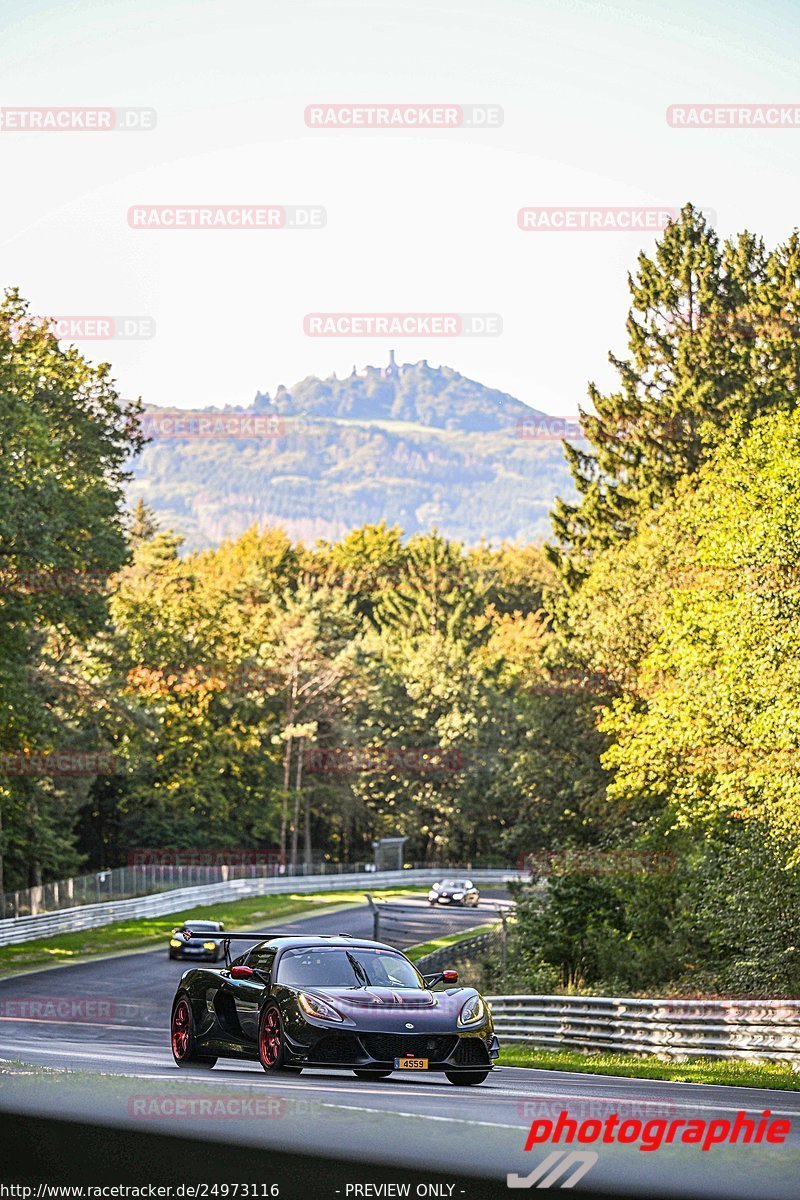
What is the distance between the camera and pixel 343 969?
12.9 m

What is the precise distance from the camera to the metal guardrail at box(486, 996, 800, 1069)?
834 inches

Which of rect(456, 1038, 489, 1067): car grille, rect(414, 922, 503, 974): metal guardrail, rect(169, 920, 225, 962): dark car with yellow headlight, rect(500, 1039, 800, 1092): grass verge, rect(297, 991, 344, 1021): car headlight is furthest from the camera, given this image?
rect(169, 920, 225, 962): dark car with yellow headlight

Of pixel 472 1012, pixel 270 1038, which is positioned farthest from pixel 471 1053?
pixel 270 1038

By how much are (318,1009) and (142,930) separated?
153 feet

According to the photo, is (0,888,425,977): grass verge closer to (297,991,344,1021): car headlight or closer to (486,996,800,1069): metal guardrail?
(486,996,800,1069): metal guardrail

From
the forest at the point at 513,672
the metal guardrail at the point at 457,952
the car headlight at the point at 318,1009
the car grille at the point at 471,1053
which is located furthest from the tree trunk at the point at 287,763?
the car headlight at the point at 318,1009

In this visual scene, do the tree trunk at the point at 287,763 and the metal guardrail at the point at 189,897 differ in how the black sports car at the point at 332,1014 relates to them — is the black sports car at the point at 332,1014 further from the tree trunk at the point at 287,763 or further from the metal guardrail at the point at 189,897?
the tree trunk at the point at 287,763

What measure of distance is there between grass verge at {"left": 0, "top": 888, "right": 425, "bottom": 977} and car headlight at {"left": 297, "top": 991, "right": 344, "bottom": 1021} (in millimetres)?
33035

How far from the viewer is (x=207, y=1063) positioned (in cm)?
1369

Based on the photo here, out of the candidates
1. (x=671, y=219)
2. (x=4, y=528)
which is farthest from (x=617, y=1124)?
(x=671, y=219)

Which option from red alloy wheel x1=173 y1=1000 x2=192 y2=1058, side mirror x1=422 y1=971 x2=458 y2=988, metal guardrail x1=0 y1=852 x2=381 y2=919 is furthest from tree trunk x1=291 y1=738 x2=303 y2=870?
side mirror x1=422 y1=971 x2=458 y2=988

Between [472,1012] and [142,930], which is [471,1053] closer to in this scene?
[472,1012]

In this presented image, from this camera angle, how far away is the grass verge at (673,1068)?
17.1 metres

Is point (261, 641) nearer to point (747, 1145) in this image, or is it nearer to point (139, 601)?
point (139, 601)
